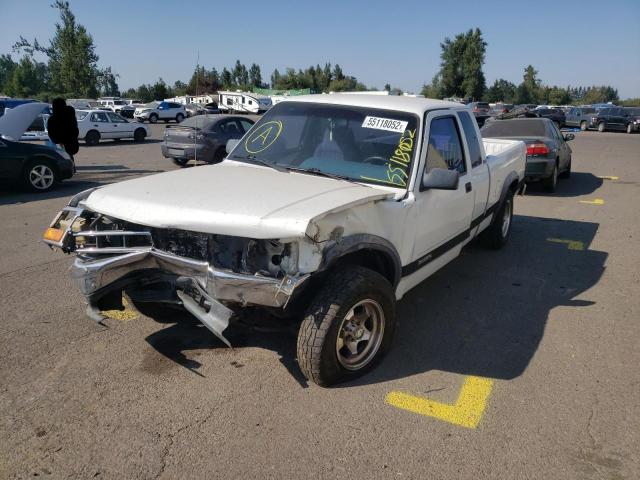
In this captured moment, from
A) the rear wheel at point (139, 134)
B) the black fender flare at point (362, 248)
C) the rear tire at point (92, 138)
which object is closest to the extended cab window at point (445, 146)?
the black fender flare at point (362, 248)

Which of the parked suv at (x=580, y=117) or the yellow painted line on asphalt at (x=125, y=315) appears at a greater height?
the parked suv at (x=580, y=117)

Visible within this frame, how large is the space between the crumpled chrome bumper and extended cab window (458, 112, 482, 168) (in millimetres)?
2858

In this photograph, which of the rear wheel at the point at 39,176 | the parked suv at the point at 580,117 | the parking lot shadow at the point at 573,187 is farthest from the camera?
the parked suv at the point at 580,117

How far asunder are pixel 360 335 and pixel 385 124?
5.69 ft

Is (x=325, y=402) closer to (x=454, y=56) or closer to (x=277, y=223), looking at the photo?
(x=277, y=223)

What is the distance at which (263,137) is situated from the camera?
448 cm

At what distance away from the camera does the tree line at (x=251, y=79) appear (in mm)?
47875

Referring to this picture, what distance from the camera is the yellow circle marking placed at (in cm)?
440

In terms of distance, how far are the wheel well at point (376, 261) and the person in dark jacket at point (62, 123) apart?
22.5 feet

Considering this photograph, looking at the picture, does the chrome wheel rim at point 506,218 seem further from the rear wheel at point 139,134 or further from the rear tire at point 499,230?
the rear wheel at point 139,134

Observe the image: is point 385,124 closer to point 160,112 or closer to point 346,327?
point 346,327

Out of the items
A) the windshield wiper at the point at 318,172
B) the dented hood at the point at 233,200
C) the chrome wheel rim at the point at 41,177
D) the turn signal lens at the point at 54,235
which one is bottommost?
the chrome wheel rim at the point at 41,177

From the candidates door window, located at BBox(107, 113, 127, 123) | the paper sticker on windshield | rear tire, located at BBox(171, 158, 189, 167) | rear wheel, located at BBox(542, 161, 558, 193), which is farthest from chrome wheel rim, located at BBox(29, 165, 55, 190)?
door window, located at BBox(107, 113, 127, 123)

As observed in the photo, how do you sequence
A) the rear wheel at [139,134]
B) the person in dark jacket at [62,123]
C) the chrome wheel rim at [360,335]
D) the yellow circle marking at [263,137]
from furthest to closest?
the rear wheel at [139,134] < the person in dark jacket at [62,123] < the yellow circle marking at [263,137] < the chrome wheel rim at [360,335]
